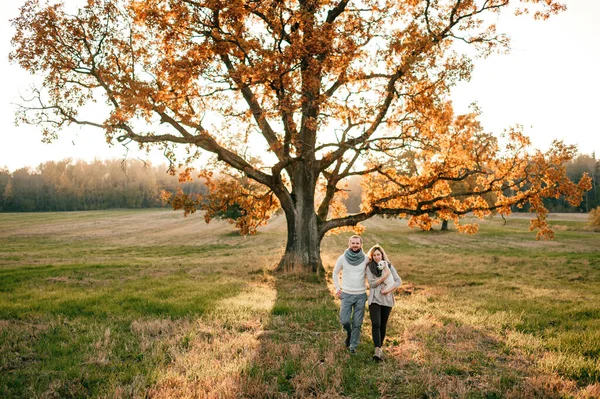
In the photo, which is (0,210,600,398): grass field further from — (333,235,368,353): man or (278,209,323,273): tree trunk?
(278,209,323,273): tree trunk

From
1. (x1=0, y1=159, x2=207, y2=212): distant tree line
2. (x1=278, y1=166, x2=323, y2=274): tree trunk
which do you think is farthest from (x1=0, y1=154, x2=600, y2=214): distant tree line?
(x1=278, y1=166, x2=323, y2=274): tree trunk

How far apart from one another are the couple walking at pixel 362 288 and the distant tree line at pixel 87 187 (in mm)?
86547

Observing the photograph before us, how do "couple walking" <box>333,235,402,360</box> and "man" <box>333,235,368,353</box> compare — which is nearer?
"couple walking" <box>333,235,402,360</box>

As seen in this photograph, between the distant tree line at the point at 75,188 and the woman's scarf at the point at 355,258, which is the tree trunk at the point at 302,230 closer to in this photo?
the woman's scarf at the point at 355,258

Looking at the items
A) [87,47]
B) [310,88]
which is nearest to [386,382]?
[310,88]

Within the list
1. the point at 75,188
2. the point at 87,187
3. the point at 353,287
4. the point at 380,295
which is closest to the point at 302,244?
the point at 353,287

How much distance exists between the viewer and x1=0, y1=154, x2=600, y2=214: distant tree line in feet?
305

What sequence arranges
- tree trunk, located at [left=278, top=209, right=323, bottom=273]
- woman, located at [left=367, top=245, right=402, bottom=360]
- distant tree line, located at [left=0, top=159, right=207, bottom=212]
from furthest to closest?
distant tree line, located at [left=0, top=159, right=207, bottom=212]
tree trunk, located at [left=278, top=209, right=323, bottom=273]
woman, located at [left=367, top=245, right=402, bottom=360]

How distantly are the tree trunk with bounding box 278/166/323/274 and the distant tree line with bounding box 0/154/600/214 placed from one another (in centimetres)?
7720

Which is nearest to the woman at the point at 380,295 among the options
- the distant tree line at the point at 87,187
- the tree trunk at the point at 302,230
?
the tree trunk at the point at 302,230

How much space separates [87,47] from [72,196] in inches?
4032

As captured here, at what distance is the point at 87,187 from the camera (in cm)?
10212

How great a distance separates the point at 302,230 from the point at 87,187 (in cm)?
10392

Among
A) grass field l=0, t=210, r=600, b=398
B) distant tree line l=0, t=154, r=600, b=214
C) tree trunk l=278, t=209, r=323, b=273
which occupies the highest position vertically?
distant tree line l=0, t=154, r=600, b=214
